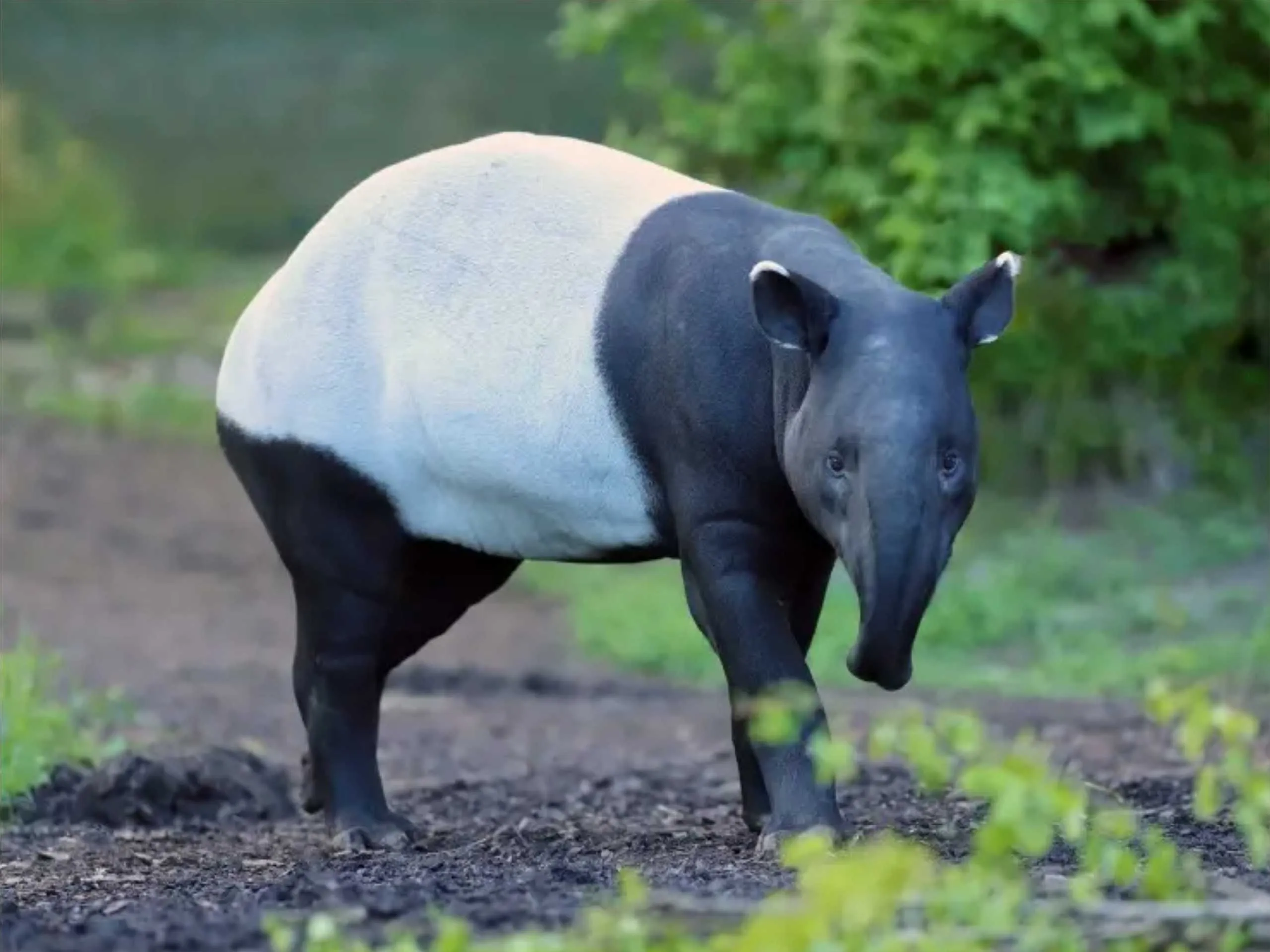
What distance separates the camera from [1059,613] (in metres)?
10.2

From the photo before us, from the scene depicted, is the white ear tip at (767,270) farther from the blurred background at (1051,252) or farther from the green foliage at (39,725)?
the blurred background at (1051,252)

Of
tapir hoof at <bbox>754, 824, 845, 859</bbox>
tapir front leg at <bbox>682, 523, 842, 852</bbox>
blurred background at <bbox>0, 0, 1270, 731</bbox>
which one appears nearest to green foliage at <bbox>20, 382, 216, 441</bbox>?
blurred background at <bbox>0, 0, 1270, 731</bbox>

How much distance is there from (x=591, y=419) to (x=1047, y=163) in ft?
18.4

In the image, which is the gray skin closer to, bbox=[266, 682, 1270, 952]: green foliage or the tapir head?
the tapir head

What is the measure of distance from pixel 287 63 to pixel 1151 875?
14.6 meters

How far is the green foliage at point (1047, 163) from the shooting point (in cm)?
975

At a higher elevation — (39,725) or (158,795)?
(39,725)

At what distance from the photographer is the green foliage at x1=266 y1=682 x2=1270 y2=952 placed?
2.93m

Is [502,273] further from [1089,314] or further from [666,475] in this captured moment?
[1089,314]

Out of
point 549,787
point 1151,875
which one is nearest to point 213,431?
point 549,787

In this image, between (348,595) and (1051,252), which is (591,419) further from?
(1051,252)

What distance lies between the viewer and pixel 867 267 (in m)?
4.75

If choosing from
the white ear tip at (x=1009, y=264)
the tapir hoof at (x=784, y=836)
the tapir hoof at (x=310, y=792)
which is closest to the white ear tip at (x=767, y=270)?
the white ear tip at (x=1009, y=264)

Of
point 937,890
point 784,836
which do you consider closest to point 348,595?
point 784,836
